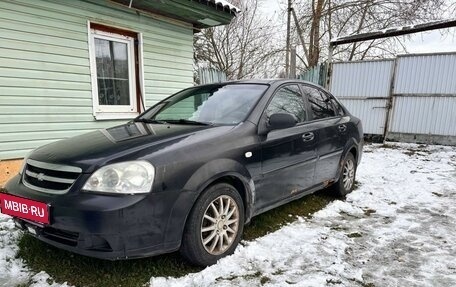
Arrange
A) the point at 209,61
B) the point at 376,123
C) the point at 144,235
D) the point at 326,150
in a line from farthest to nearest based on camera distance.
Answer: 1. the point at 209,61
2. the point at 376,123
3. the point at 326,150
4. the point at 144,235

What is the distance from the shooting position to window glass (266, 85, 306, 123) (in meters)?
3.32

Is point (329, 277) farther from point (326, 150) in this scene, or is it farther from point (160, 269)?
point (326, 150)

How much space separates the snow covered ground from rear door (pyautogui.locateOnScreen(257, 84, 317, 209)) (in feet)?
1.52

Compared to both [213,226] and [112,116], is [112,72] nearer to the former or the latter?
[112,116]

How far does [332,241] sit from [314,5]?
1474 cm

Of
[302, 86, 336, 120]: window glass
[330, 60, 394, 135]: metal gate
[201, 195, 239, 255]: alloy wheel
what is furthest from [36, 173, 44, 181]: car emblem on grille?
[330, 60, 394, 135]: metal gate

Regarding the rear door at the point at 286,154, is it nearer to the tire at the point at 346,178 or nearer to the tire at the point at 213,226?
the tire at the point at 213,226

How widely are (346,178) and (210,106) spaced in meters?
2.39

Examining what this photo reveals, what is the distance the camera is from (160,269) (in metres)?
2.57

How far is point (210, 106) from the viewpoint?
332 cm

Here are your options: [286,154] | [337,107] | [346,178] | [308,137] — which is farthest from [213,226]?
[337,107]

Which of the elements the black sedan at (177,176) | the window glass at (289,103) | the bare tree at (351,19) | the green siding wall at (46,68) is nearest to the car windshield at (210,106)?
the black sedan at (177,176)

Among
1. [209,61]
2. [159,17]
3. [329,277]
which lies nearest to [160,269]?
[329,277]

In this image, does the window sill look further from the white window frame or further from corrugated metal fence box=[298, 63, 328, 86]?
corrugated metal fence box=[298, 63, 328, 86]
